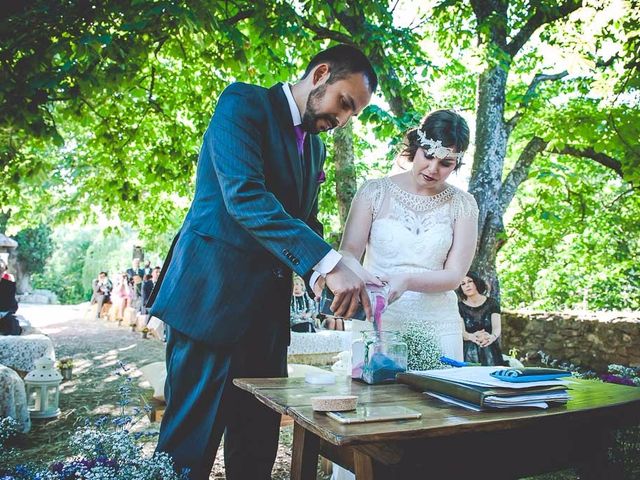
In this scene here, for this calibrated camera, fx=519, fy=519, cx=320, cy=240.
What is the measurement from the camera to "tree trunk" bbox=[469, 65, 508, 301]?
681 cm

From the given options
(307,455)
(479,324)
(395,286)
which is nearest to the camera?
(307,455)

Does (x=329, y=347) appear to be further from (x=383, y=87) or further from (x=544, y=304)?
(x=544, y=304)

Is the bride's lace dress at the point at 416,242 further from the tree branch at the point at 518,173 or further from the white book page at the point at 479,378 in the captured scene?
the tree branch at the point at 518,173

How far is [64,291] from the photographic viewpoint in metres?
34.1

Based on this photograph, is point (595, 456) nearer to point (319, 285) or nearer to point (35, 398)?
point (319, 285)

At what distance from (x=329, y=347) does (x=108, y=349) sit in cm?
527

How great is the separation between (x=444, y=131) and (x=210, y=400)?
5.65 feet

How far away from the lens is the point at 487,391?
1.36 metres

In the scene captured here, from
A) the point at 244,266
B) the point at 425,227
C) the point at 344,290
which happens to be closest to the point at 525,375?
the point at 344,290

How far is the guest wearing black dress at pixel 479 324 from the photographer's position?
17.4 ft

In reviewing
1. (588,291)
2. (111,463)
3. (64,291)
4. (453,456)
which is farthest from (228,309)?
(64,291)

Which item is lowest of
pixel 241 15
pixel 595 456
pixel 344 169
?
pixel 595 456

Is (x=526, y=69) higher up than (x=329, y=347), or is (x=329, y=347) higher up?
(x=526, y=69)

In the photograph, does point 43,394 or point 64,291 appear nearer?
point 43,394
